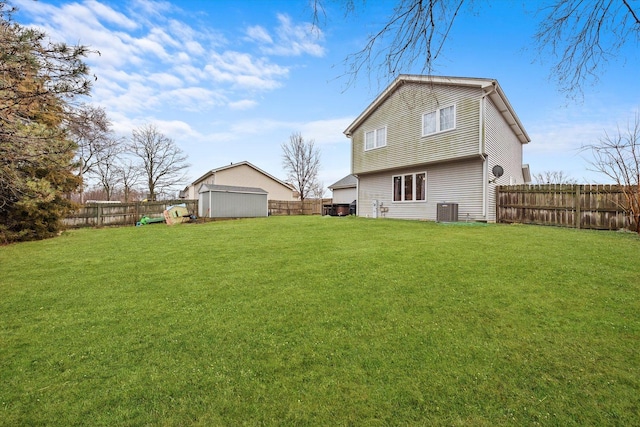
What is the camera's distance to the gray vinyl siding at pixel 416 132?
11.4 m

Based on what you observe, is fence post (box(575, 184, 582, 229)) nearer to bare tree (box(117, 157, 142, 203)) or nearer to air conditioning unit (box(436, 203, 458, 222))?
air conditioning unit (box(436, 203, 458, 222))

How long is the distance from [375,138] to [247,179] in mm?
17314

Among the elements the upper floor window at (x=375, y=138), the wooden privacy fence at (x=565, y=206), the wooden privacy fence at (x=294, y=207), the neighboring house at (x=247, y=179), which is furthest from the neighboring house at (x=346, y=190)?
the wooden privacy fence at (x=565, y=206)

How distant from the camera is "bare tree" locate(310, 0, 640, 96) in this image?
9.76ft

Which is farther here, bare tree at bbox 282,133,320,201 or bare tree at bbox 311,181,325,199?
bare tree at bbox 311,181,325,199

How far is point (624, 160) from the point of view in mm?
7754

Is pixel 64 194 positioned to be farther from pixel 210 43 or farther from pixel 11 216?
pixel 210 43

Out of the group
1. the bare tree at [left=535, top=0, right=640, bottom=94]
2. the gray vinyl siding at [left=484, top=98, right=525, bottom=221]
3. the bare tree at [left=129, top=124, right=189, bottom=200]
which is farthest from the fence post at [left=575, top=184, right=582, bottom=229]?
the bare tree at [left=129, top=124, right=189, bottom=200]

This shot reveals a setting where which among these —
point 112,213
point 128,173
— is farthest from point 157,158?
point 112,213

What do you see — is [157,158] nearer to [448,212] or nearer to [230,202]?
[230,202]

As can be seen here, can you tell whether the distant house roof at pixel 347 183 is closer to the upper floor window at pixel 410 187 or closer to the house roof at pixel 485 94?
the house roof at pixel 485 94

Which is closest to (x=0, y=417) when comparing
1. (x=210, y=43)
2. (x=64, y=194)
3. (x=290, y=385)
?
(x=290, y=385)

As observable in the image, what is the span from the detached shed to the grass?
1476 centimetres

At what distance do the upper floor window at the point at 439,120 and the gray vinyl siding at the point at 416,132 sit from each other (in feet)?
0.60
